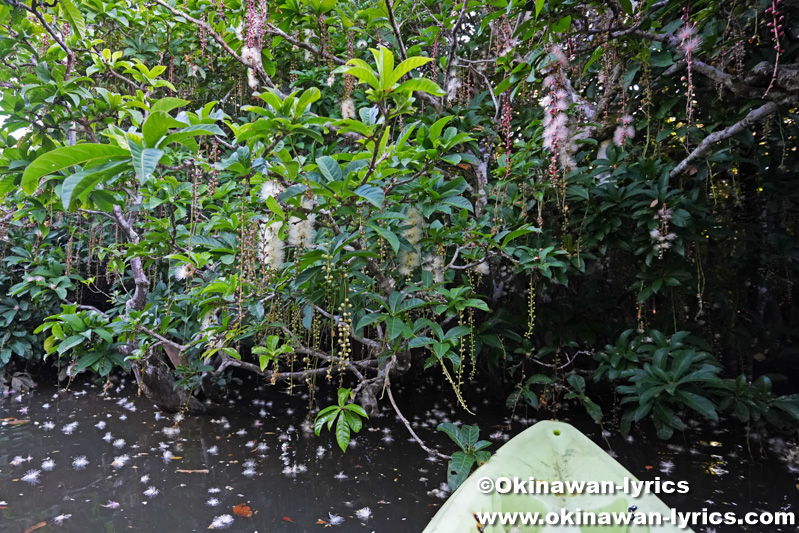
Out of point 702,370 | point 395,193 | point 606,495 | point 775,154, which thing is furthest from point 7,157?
point 775,154

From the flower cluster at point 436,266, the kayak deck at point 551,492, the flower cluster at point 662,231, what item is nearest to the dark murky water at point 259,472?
the kayak deck at point 551,492

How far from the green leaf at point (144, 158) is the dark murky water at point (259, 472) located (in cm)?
153

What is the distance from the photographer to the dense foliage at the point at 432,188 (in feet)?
4.40

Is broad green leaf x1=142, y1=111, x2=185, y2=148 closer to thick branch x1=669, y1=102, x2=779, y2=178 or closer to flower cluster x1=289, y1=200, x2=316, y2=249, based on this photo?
flower cluster x1=289, y1=200, x2=316, y2=249

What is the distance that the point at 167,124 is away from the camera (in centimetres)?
86

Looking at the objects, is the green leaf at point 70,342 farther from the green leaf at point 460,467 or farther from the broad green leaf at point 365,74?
the broad green leaf at point 365,74

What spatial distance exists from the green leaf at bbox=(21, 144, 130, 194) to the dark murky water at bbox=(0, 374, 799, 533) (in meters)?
1.50

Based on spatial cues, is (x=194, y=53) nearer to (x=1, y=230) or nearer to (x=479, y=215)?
(x=1, y=230)

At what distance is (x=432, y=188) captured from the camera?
151 cm

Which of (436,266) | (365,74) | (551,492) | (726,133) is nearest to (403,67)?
(365,74)

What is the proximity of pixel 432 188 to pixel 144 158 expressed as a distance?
3.03 feet

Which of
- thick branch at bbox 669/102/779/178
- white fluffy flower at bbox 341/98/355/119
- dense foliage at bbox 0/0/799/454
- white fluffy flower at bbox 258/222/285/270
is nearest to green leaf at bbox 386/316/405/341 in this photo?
dense foliage at bbox 0/0/799/454

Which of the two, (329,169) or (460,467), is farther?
(460,467)

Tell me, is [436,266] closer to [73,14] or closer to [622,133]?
[622,133]
